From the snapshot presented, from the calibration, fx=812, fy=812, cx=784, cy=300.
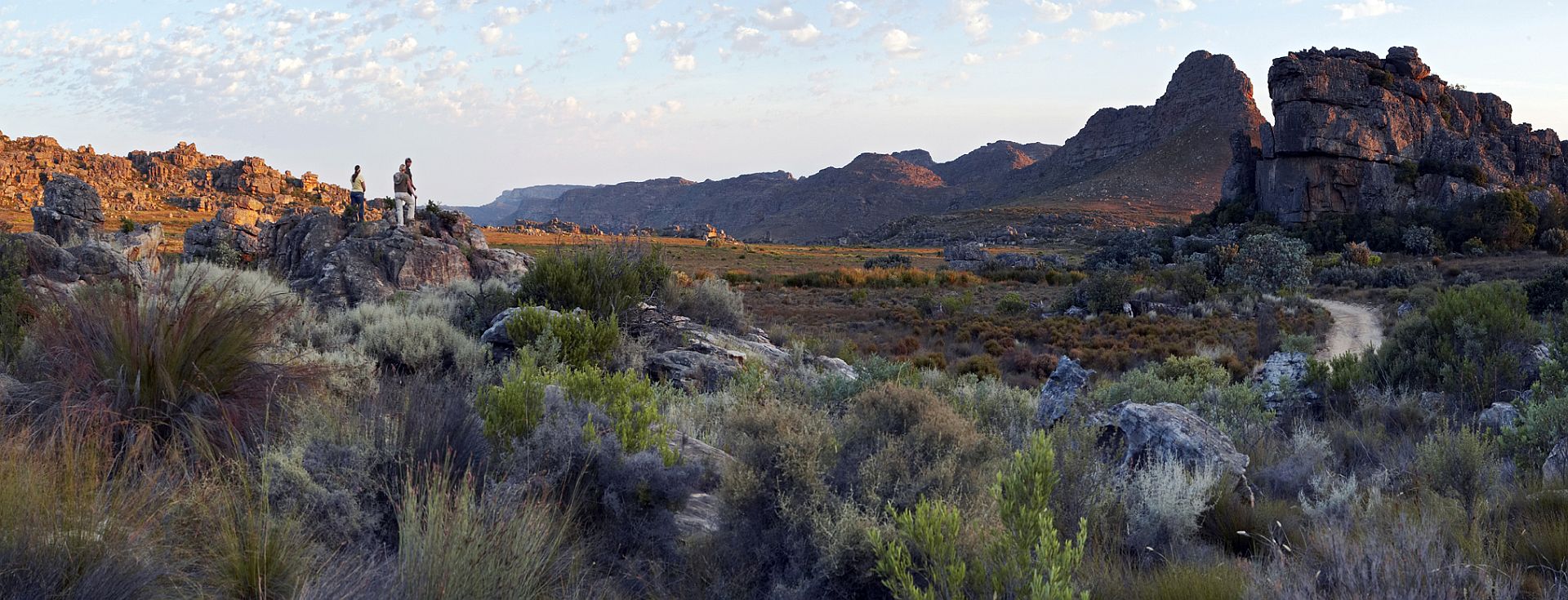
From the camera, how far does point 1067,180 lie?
119438mm

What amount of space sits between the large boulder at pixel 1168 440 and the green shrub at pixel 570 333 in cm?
462

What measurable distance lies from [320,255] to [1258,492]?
1450 centimetres

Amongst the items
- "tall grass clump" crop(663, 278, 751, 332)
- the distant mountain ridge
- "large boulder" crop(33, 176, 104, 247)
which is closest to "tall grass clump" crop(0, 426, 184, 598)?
"tall grass clump" crop(663, 278, 751, 332)

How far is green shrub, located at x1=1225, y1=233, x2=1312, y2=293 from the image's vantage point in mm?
27781

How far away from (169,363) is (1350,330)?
21663mm

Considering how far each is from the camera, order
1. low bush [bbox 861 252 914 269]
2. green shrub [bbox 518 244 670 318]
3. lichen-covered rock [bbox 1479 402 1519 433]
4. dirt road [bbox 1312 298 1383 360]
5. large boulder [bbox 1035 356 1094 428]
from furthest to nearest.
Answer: low bush [bbox 861 252 914 269]
dirt road [bbox 1312 298 1383 360]
green shrub [bbox 518 244 670 318]
large boulder [bbox 1035 356 1094 428]
lichen-covered rock [bbox 1479 402 1519 433]

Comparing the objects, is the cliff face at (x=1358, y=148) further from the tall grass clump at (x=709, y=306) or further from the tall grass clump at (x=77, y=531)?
the tall grass clump at (x=77, y=531)

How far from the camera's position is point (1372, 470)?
5340 mm

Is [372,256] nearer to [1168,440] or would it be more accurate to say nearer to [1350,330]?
[1168,440]

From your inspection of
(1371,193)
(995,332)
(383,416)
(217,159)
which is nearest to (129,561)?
(383,416)

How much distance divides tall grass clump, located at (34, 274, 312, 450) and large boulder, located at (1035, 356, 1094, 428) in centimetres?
534

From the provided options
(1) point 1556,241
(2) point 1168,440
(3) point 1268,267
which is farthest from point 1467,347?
(1) point 1556,241

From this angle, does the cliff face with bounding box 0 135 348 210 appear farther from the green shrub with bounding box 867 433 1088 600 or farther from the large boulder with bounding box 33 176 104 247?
the green shrub with bounding box 867 433 1088 600

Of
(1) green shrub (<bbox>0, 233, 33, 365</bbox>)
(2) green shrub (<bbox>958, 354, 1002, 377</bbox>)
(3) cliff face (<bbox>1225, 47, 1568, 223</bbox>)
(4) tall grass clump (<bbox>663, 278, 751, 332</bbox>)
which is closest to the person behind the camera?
(1) green shrub (<bbox>0, 233, 33, 365</bbox>)
